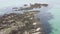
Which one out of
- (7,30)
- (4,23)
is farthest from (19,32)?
(4,23)

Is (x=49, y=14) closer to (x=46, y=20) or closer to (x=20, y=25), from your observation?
(x=46, y=20)

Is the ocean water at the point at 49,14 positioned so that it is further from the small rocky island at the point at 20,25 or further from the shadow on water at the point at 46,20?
the small rocky island at the point at 20,25

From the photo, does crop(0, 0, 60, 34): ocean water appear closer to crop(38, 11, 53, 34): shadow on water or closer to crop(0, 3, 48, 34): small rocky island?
crop(38, 11, 53, 34): shadow on water

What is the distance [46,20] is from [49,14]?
9.40 ft

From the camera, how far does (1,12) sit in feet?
90.1

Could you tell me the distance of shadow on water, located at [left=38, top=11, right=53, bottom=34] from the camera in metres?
→ 20.4

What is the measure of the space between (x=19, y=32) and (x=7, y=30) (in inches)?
62.6

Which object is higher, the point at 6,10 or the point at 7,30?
the point at 6,10

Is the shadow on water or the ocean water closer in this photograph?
the shadow on water

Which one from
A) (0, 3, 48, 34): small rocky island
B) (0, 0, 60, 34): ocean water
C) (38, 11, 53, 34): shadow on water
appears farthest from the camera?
(0, 0, 60, 34): ocean water

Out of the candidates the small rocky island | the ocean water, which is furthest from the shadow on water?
the small rocky island

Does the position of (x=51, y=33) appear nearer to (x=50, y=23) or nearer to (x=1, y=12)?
(x=50, y=23)

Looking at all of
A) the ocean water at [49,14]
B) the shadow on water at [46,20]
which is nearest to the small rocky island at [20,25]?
the shadow on water at [46,20]

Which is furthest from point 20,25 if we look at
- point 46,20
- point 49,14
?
point 49,14
